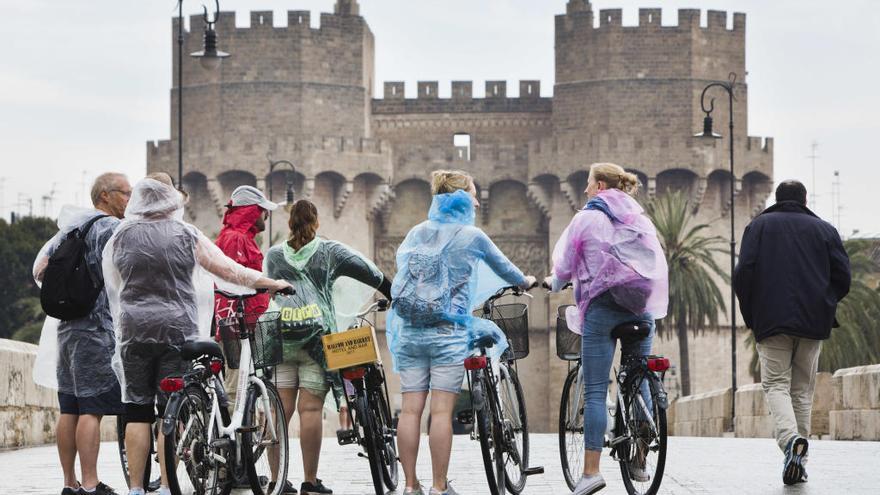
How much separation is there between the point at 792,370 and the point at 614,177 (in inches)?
82.4

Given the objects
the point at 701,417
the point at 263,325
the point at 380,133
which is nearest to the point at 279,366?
the point at 263,325

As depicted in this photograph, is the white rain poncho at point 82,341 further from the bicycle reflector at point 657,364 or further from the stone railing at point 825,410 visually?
the stone railing at point 825,410

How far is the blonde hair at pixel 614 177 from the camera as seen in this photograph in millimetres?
9367

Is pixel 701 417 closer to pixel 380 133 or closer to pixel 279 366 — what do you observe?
pixel 279 366

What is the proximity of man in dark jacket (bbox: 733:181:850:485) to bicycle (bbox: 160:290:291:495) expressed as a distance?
2.89 metres

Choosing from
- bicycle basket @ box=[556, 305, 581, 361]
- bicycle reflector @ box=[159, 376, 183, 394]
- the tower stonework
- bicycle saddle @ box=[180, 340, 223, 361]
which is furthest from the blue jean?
the tower stonework

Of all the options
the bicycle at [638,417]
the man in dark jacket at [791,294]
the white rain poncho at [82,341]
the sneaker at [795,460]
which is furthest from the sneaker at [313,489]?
the man in dark jacket at [791,294]

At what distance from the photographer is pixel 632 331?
9.08 metres

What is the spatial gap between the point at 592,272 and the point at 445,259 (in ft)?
2.62

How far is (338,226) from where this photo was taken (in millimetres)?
58562

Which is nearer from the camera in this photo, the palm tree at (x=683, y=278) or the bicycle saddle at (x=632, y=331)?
the bicycle saddle at (x=632, y=331)

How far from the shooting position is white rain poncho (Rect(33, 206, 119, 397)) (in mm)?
9477

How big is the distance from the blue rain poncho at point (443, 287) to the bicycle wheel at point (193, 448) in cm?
116

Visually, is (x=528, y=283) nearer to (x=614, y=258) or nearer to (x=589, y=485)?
(x=614, y=258)
